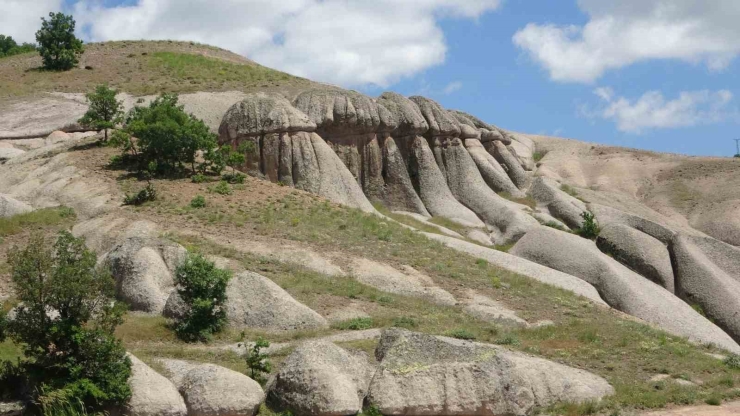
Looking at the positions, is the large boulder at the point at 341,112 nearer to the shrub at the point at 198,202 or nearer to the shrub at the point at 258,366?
the shrub at the point at 198,202

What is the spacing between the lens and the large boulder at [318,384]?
19.1 metres

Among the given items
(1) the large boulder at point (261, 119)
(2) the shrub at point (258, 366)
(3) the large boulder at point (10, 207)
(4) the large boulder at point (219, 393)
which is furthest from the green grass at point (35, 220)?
(4) the large boulder at point (219, 393)

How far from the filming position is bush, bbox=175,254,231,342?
81.9ft

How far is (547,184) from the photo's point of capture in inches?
2312

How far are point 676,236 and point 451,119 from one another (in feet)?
51.4

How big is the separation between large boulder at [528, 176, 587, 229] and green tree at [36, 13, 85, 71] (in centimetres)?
3322

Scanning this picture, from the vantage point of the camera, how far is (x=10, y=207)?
37219 mm

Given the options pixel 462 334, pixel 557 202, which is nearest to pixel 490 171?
pixel 557 202

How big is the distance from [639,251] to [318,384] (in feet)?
102

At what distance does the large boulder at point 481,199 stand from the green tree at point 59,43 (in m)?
28.3

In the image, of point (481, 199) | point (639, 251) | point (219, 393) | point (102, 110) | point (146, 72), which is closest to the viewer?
point (219, 393)

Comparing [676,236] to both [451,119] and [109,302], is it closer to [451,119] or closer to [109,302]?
[451,119]

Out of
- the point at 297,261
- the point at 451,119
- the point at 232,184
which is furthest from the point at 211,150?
the point at 451,119

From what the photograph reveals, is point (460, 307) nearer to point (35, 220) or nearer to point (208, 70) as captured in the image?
point (35, 220)
